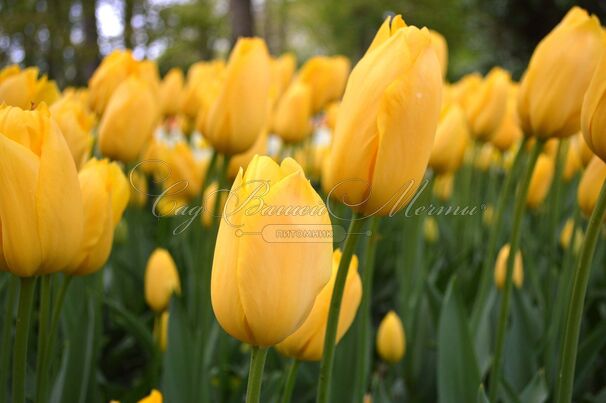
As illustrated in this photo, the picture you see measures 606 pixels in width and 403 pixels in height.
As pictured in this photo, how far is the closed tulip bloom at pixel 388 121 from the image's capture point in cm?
79

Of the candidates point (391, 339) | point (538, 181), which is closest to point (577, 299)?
point (391, 339)

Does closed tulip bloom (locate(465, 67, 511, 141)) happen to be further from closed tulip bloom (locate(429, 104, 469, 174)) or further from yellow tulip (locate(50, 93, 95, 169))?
yellow tulip (locate(50, 93, 95, 169))

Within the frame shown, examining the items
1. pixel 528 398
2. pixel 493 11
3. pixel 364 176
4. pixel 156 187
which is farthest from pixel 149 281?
pixel 493 11

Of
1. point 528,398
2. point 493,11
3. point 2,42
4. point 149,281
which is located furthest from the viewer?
point 493,11

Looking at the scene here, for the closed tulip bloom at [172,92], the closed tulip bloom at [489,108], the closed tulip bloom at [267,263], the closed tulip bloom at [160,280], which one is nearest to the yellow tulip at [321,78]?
the closed tulip bloom at [172,92]

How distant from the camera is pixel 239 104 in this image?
4.90 ft

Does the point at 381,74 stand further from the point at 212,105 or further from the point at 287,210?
the point at 212,105

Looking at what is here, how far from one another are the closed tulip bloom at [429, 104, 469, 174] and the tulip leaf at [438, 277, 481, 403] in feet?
1.94

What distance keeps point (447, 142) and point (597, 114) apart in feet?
3.07

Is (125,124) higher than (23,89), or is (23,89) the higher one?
(23,89)

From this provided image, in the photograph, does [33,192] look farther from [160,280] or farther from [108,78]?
[108,78]

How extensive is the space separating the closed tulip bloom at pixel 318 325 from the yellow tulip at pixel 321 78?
1634 millimetres

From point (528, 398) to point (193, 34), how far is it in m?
21.2

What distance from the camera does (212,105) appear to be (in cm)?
153
